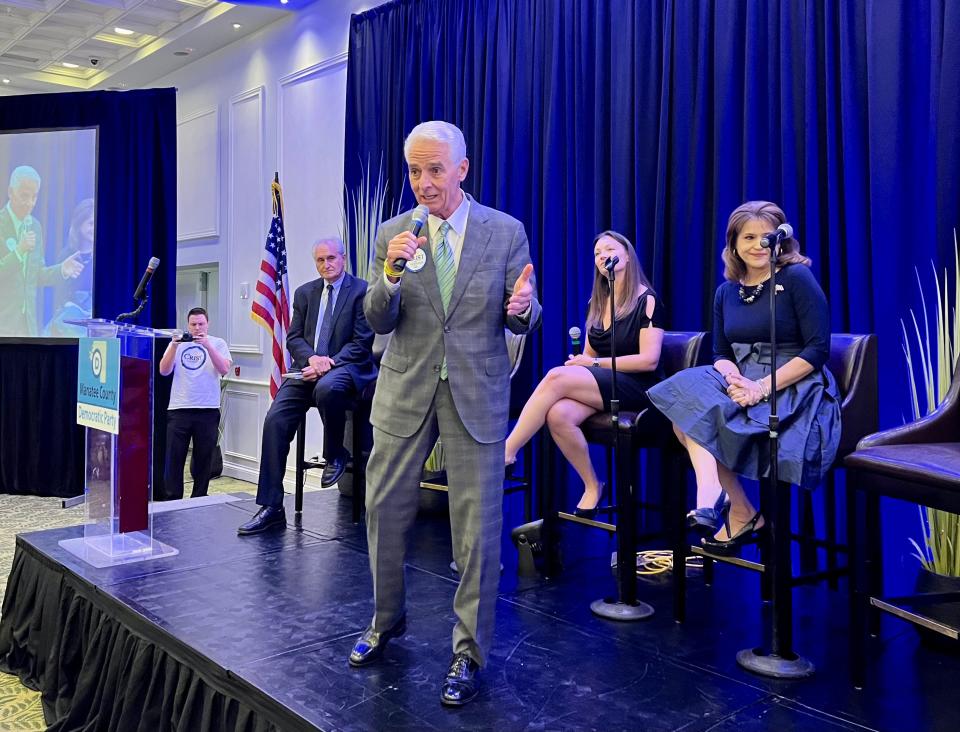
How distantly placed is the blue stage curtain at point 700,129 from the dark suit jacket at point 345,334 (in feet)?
2.45

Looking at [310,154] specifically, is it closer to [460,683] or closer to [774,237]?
[774,237]

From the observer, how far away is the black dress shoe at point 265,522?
141 inches

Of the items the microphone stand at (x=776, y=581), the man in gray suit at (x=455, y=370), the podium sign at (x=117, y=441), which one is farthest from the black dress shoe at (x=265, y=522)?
the microphone stand at (x=776, y=581)

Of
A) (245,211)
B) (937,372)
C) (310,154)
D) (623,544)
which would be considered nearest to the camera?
(623,544)

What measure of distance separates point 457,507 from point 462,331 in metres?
0.42

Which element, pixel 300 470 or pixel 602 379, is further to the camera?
pixel 300 470

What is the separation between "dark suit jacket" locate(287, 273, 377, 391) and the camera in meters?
3.87

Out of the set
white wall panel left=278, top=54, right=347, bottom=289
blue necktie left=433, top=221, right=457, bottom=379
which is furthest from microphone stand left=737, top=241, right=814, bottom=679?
white wall panel left=278, top=54, right=347, bottom=289

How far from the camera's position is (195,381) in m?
5.38

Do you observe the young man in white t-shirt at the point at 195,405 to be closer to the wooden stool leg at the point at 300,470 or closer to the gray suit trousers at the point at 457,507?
the wooden stool leg at the point at 300,470

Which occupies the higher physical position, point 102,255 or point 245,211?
point 245,211

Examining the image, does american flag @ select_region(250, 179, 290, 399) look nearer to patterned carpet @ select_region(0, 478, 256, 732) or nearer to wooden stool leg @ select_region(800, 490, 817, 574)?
patterned carpet @ select_region(0, 478, 256, 732)

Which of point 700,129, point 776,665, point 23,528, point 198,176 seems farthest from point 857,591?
point 198,176

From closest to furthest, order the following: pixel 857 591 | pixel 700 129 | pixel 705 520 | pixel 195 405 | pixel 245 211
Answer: pixel 857 591
pixel 705 520
pixel 700 129
pixel 195 405
pixel 245 211
